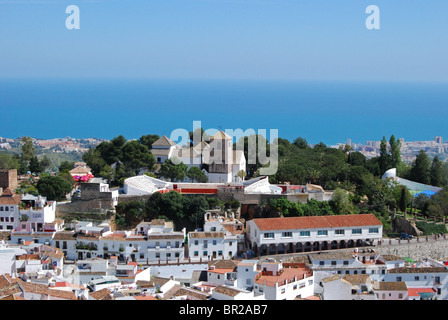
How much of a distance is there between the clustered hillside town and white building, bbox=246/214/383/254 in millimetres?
32

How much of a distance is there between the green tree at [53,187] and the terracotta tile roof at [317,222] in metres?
6.98

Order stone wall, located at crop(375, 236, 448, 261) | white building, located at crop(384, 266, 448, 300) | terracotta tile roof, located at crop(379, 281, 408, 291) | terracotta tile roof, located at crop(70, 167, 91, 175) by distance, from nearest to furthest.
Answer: terracotta tile roof, located at crop(379, 281, 408, 291) < white building, located at crop(384, 266, 448, 300) < stone wall, located at crop(375, 236, 448, 261) < terracotta tile roof, located at crop(70, 167, 91, 175)

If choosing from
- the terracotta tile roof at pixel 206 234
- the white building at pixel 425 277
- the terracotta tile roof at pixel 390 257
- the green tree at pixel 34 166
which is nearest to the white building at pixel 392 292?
the white building at pixel 425 277

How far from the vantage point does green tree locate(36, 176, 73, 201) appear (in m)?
21.7

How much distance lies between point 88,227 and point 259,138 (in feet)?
33.7

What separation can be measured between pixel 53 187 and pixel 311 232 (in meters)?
9.01

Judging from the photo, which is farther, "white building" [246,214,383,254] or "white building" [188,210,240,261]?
"white building" [246,214,383,254]

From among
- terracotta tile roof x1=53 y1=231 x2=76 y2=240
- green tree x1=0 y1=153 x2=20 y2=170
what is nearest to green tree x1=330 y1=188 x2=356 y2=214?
terracotta tile roof x1=53 y1=231 x2=76 y2=240

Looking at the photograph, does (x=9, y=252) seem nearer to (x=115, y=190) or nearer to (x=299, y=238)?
(x=115, y=190)

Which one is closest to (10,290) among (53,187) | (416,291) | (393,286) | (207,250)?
(207,250)

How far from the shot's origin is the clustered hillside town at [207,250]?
1662 cm

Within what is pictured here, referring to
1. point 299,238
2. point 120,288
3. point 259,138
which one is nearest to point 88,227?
point 120,288

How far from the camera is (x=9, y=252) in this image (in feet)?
58.4

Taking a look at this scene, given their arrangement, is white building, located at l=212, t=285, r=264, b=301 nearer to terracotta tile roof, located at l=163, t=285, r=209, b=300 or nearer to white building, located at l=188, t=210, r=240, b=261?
terracotta tile roof, located at l=163, t=285, r=209, b=300
